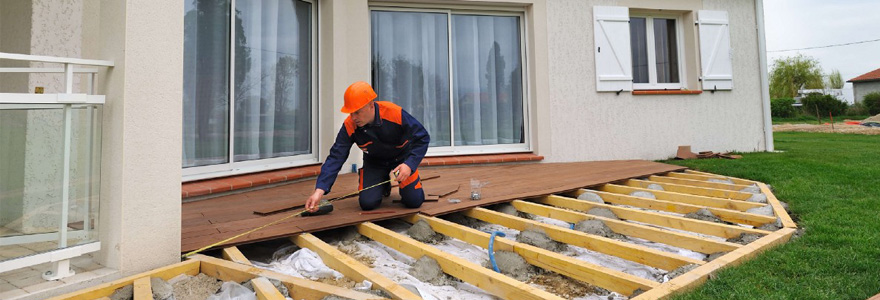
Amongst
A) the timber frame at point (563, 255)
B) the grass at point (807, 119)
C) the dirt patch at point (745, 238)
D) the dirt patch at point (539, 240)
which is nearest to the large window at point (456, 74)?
the timber frame at point (563, 255)

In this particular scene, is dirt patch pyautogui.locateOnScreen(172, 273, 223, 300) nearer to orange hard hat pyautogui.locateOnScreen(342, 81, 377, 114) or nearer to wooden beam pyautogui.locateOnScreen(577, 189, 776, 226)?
orange hard hat pyautogui.locateOnScreen(342, 81, 377, 114)

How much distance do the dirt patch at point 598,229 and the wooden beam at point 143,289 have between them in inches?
85.9

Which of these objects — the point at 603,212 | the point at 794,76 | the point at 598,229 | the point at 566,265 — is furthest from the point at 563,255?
the point at 794,76

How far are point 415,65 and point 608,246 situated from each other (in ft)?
13.9

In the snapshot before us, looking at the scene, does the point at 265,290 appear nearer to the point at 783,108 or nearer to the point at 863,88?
the point at 783,108

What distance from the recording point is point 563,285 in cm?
195

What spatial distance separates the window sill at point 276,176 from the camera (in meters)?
3.65

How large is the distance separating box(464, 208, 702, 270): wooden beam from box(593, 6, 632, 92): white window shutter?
14.2 feet

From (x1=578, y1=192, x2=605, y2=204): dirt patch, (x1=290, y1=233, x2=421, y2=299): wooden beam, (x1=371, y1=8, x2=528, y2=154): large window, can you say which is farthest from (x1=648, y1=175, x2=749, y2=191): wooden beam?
(x1=290, y1=233, x2=421, y2=299): wooden beam

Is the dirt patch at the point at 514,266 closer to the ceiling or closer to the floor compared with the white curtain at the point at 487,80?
closer to the floor

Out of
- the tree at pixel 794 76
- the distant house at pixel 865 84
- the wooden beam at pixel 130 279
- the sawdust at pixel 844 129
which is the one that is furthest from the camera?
the tree at pixel 794 76

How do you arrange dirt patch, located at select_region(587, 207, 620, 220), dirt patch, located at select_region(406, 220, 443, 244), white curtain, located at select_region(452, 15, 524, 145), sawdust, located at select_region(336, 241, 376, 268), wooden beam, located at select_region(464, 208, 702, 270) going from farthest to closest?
white curtain, located at select_region(452, 15, 524, 145) < dirt patch, located at select_region(587, 207, 620, 220) < dirt patch, located at select_region(406, 220, 443, 244) < sawdust, located at select_region(336, 241, 376, 268) < wooden beam, located at select_region(464, 208, 702, 270)

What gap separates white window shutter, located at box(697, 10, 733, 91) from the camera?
691 cm

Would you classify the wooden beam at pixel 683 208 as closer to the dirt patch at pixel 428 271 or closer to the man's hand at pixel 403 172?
the man's hand at pixel 403 172
